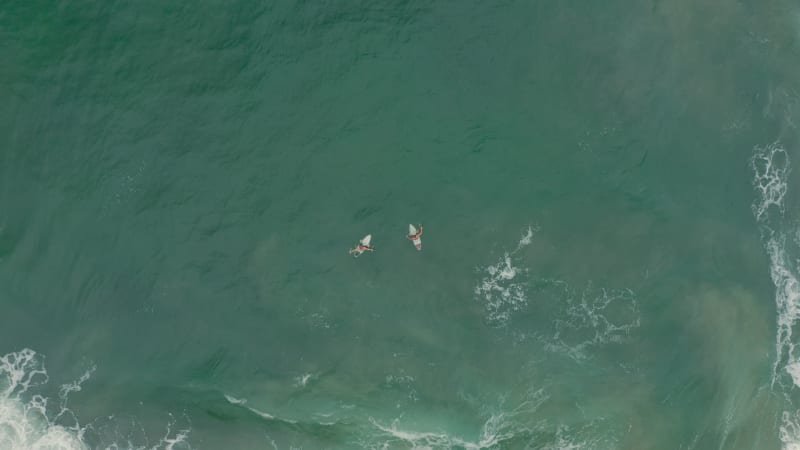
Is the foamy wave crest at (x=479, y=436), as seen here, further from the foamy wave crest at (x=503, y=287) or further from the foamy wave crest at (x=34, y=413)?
the foamy wave crest at (x=34, y=413)

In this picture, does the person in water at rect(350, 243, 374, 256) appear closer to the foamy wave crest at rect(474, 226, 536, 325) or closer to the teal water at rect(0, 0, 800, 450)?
the teal water at rect(0, 0, 800, 450)

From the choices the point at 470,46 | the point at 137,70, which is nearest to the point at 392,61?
the point at 470,46

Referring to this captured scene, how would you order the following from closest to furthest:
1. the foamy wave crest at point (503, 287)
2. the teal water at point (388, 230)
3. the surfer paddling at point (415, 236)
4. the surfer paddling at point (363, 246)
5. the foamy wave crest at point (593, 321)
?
the teal water at point (388, 230), the surfer paddling at point (415, 236), the surfer paddling at point (363, 246), the foamy wave crest at point (503, 287), the foamy wave crest at point (593, 321)

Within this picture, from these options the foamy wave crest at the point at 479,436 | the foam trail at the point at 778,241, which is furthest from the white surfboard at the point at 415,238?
the foam trail at the point at 778,241

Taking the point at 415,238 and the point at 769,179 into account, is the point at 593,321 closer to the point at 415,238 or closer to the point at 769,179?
the point at 415,238

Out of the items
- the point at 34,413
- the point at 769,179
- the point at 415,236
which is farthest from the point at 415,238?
the point at 34,413

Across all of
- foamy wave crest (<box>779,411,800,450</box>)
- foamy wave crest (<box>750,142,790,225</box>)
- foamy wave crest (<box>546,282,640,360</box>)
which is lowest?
foamy wave crest (<box>779,411,800,450</box>)

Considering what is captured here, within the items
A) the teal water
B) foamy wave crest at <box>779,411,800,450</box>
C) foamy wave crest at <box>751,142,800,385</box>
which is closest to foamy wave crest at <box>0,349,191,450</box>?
the teal water
